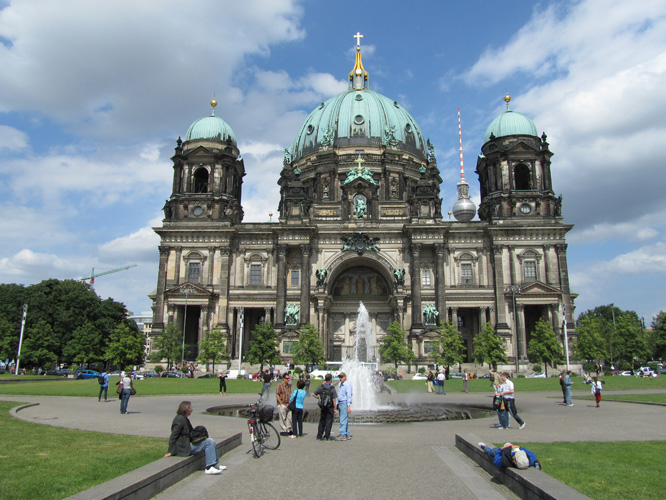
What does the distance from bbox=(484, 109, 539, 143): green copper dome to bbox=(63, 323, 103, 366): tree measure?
193 ft

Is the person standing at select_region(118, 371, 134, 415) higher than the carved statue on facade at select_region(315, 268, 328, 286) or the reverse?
the reverse

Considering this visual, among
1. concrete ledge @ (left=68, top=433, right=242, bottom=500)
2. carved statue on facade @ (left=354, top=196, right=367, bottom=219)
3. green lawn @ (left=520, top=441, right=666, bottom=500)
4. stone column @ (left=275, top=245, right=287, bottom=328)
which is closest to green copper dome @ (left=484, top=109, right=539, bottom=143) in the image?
carved statue on facade @ (left=354, top=196, right=367, bottom=219)

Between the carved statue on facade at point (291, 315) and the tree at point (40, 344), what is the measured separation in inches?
1240

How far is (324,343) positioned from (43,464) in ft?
171

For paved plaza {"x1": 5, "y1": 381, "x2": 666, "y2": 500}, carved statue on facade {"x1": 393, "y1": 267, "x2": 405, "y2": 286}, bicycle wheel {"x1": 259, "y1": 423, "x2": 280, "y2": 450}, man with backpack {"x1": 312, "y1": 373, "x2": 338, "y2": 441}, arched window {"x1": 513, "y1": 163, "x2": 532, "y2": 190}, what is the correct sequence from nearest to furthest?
paved plaza {"x1": 5, "y1": 381, "x2": 666, "y2": 500} → bicycle wheel {"x1": 259, "y1": 423, "x2": 280, "y2": 450} → man with backpack {"x1": 312, "y1": 373, "x2": 338, "y2": 441} → carved statue on facade {"x1": 393, "y1": 267, "x2": 405, "y2": 286} → arched window {"x1": 513, "y1": 163, "x2": 532, "y2": 190}

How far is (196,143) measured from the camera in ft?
226

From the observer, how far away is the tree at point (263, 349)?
56.4m

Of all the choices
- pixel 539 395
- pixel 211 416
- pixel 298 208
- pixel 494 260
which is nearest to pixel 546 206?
pixel 494 260

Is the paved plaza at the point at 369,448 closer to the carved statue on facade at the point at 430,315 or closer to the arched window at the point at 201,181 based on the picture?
the carved statue on facade at the point at 430,315

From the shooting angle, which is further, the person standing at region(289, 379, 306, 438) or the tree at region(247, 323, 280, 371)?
the tree at region(247, 323, 280, 371)

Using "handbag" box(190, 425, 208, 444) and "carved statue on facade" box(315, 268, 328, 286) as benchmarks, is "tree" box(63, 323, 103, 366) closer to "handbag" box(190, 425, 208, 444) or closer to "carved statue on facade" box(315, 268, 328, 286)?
"carved statue on facade" box(315, 268, 328, 286)

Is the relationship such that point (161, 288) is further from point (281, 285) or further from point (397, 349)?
point (397, 349)

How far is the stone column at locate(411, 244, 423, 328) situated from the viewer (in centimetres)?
6084

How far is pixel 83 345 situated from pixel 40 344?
16.7 feet
